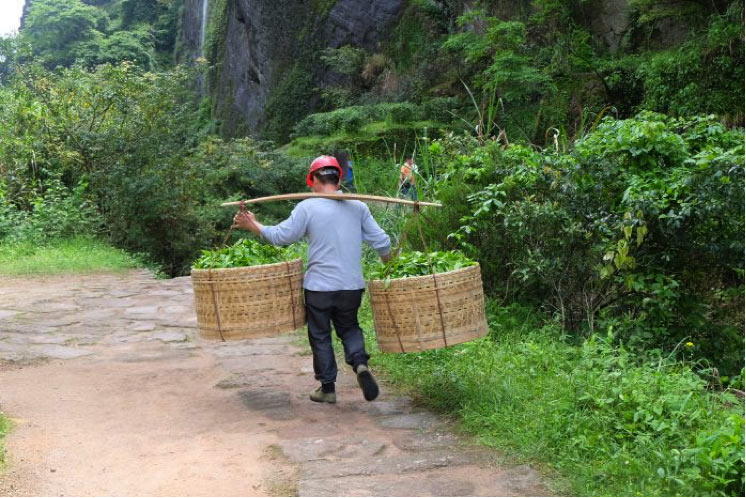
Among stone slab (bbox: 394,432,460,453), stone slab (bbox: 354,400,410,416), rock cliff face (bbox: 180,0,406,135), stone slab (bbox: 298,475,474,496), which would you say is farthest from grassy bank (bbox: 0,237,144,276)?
rock cliff face (bbox: 180,0,406,135)

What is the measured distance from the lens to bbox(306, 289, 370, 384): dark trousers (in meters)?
5.17

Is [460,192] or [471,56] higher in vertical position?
[471,56]

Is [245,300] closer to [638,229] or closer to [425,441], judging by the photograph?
[425,441]

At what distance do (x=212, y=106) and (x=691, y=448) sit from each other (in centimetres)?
3004

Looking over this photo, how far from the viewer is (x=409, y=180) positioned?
27.9ft

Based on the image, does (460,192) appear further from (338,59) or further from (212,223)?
(338,59)

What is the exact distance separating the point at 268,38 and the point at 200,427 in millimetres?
23905

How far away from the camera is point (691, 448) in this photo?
3.57 meters

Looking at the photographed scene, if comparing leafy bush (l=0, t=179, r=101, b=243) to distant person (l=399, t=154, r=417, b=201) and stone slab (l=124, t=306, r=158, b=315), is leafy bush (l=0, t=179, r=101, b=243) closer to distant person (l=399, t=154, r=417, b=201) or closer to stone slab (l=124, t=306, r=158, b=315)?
stone slab (l=124, t=306, r=158, b=315)

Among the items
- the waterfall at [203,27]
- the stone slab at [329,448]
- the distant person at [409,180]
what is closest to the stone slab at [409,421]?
the stone slab at [329,448]

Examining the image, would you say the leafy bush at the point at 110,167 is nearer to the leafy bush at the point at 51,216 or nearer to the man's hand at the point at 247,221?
the leafy bush at the point at 51,216

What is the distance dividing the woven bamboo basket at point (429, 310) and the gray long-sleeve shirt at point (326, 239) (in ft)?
1.15

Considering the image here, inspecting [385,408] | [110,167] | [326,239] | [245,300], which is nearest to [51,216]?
[110,167]

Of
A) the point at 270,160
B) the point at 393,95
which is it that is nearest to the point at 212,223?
the point at 270,160
